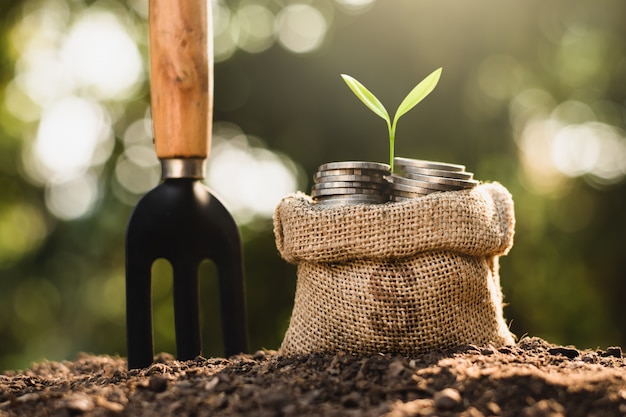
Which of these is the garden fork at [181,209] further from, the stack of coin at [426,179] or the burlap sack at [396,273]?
the stack of coin at [426,179]

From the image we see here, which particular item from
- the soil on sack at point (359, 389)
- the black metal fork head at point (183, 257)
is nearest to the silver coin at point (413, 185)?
the soil on sack at point (359, 389)

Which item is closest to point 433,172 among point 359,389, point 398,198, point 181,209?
point 398,198

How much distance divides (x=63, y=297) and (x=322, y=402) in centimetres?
794

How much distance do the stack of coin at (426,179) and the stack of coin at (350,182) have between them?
0.06 meters

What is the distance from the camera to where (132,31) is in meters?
9.49

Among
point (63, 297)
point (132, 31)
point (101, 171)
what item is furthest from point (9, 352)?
point (132, 31)

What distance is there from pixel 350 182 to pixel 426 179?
24cm

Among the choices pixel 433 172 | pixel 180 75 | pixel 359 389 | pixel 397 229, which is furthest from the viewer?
pixel 180 75

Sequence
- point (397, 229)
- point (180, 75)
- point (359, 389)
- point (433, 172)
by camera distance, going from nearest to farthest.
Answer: point (359, 389)
point (397, 229)
point (433, 172)
point (180, 75)

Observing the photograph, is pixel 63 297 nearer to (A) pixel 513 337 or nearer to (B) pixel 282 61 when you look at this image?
(B) pixel 282 61

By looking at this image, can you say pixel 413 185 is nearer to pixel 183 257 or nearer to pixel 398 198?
pixel 398 198

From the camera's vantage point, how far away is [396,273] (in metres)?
2.05

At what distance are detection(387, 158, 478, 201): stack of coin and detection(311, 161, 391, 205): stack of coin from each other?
0.06 meters

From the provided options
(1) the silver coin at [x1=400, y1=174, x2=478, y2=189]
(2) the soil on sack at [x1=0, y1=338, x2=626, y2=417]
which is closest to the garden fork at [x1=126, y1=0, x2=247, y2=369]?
(2) the soil on sack at [x1=0, y1=338, x2=626, y2=417]
